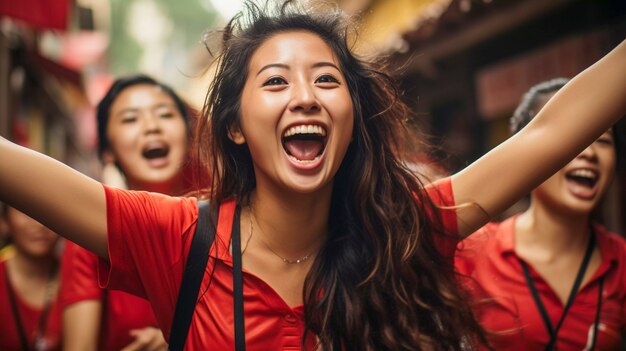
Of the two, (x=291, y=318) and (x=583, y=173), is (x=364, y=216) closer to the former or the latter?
(x=291, y=318)

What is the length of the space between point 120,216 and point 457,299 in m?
1.33

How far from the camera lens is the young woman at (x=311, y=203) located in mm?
2240

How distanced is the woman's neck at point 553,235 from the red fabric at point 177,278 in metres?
1.45

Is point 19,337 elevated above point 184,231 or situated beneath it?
situated beneath

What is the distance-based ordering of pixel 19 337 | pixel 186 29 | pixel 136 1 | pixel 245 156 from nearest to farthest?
pixel 245 156 → pixel 19 337 → pixel 136 1 → pixel 186 29

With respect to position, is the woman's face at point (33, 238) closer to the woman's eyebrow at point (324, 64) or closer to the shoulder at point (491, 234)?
the woman's eyebrow at point (324, 64)

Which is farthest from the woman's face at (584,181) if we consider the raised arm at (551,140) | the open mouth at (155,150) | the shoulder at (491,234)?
the open mouth at (155,150)

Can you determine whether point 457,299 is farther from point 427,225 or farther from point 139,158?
point 139,158

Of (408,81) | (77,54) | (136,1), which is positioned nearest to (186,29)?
(136,1)

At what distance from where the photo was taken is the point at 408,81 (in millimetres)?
9406

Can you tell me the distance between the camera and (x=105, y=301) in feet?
10.3

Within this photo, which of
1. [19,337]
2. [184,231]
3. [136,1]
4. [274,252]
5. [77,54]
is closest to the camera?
[184,231]

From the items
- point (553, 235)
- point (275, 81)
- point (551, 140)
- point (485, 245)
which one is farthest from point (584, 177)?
point (275, 81)

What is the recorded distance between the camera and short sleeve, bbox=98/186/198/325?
2.18 m
